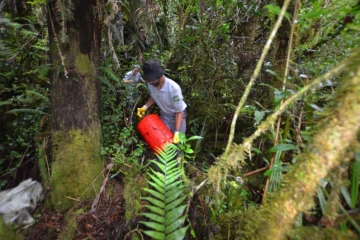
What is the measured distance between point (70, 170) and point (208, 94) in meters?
2.19

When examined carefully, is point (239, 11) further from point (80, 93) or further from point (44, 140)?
point (44, 140)

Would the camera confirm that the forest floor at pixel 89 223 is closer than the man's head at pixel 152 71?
Yes

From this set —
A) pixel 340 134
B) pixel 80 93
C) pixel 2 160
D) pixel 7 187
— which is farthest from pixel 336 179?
pixel 2 160

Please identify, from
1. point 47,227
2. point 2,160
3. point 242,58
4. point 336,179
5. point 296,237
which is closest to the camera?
point 336,179

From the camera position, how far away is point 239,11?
11.2 feet


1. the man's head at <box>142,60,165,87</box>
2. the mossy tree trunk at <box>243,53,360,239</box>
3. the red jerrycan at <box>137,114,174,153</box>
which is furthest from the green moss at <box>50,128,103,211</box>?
the mossy tree trunk at <box>243,53,360,239</box>

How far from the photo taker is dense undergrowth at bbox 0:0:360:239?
152 centimetres

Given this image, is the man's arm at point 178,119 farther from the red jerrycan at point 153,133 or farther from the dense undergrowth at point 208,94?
the dense undergrowth at point 208,94

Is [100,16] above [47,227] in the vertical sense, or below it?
above

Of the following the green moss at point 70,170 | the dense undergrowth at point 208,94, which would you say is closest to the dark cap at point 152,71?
the dense undergrowth at point 208,94

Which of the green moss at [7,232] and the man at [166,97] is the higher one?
the man at [166,97]

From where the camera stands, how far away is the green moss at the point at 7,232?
1.86m

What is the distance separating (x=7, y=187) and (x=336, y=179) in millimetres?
3054

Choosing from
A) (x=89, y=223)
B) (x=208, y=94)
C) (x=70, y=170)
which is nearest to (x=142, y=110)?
(x=208, y=94)
